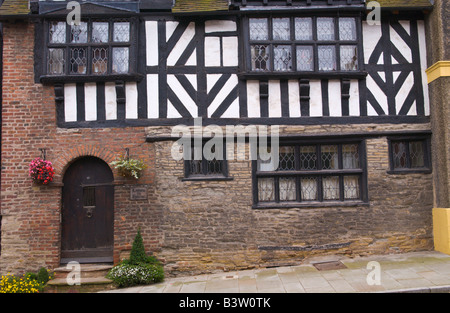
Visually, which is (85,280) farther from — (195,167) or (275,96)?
(275,96)

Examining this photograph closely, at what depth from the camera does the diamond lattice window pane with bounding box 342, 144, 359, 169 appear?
25.6 feet

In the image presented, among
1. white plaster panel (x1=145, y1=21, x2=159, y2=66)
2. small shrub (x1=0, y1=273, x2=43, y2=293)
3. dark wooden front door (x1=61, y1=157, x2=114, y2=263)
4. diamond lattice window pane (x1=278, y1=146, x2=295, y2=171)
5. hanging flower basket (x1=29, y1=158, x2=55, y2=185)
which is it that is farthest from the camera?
diamond lattice window pane (x1=278, y1=146, x2=295, y2=171)

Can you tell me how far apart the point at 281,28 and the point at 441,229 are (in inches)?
218

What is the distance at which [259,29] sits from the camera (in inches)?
300

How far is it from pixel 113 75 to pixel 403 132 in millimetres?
6448

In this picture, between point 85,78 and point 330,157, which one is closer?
point 85,78

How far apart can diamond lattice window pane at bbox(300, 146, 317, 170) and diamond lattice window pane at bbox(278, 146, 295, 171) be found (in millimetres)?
205

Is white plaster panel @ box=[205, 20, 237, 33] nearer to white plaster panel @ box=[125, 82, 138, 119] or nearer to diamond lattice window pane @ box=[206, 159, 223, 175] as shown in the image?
white plaster panel @ box=[125, 82, 138, 119]

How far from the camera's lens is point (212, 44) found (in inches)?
302

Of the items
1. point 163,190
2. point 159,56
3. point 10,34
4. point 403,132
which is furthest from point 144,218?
point 403,132

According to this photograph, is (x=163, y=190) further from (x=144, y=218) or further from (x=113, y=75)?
(x=113, y=75)

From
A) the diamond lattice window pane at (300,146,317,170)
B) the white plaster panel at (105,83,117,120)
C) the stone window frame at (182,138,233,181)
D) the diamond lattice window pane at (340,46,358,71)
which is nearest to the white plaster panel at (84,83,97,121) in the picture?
the white plaster panel at (105,83,117,120)

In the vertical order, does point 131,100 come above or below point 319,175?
above

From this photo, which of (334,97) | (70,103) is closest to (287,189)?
(334,97)
